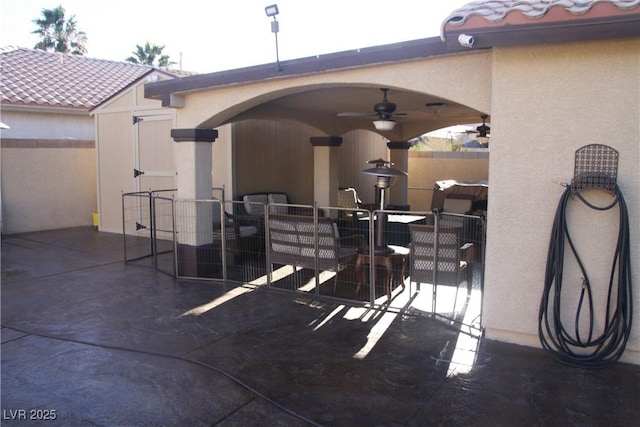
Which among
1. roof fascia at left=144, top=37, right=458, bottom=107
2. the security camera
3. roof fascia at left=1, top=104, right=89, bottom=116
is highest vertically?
roof fascia at left=1, top=104, right=89, bottom=116

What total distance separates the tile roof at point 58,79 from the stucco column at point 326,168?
4.13 meters

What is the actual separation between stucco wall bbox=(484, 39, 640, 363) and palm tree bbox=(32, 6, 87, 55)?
33750mm

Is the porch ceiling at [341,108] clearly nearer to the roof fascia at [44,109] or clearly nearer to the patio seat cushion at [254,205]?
the patio seat cushion at [254,205]

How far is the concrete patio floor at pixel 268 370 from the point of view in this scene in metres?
3.68

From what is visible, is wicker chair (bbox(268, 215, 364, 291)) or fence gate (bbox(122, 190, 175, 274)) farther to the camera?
fence gate (bbox(122, 190, 175, 274))

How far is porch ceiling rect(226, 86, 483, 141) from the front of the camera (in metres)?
8.16

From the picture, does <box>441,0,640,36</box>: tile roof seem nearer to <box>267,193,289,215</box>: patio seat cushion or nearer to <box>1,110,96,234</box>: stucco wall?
<box>267,193,289,215</box>: patio seat cushion

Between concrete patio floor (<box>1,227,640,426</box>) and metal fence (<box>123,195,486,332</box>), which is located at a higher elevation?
metal fence (<box>123,195,486,332</box>)

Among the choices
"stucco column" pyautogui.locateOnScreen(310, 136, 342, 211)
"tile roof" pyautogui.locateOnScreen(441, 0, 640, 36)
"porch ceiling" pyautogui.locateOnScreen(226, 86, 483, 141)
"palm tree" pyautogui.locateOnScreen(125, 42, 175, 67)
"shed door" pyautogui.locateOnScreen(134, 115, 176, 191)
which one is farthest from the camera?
"palm tree" pyautogui.locateOnScreen(125, 42, 175, 67)

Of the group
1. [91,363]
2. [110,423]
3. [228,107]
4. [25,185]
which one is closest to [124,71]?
[25,185]

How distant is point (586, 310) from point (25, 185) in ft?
36.3

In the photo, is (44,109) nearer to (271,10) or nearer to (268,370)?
(271,10)

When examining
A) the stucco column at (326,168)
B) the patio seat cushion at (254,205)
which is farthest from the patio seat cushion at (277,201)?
the stucco column at (326,168)

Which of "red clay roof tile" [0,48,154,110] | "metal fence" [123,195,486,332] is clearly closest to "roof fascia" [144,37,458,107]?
"metal fence" [123,195,486,332]
